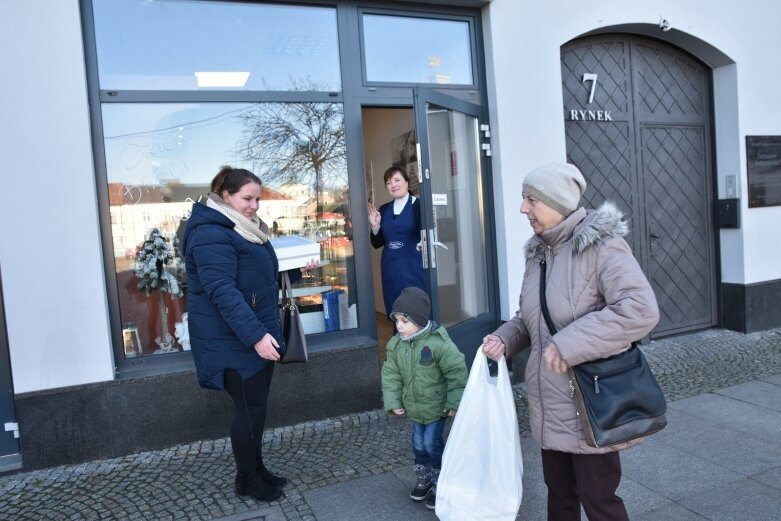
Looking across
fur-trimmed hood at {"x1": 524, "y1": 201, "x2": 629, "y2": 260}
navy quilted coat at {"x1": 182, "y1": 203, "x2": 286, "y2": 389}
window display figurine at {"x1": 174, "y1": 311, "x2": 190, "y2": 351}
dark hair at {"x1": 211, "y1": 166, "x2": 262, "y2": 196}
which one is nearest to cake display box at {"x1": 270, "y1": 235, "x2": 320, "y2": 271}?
navy quilted coat at {"x1": 182, "y1": 203, "x2": 286, "y2": 389}

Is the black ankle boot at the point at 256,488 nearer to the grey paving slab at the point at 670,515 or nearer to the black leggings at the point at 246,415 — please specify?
the black leggings at the point at 246,415

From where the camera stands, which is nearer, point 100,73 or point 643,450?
point 643,450

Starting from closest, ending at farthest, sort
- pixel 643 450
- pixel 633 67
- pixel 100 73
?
1. pixel 643 450
2. pixel 100 73
3. pixel 633 67

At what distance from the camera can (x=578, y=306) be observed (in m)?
2.20

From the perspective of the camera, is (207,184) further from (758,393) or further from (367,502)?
(758,393)

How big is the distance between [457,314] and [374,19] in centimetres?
265

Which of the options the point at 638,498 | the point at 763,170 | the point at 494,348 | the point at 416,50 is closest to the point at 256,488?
the point at 494,348

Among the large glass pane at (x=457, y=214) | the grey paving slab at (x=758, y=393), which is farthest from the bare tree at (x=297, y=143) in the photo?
the grey paving slab at (x=758, y=393)

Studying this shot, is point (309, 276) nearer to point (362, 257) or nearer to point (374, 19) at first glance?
point (362, 257)

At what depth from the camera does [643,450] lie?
3.90 meters

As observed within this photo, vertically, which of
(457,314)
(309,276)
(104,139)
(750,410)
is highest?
(104,139)

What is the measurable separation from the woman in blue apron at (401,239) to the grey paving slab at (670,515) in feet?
7.20

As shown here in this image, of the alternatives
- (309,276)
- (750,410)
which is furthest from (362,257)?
(750,410)

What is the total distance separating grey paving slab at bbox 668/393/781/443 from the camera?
13.6ft
